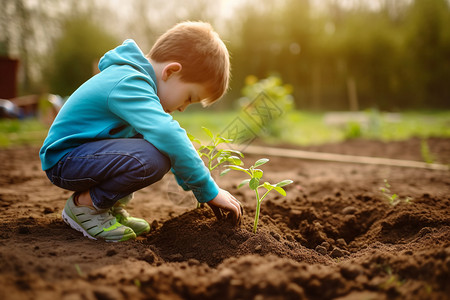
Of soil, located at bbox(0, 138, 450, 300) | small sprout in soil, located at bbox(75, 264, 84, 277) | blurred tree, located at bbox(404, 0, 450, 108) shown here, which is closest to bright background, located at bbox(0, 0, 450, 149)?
blurred tree, located at bbox(404, 0, 450, 108)

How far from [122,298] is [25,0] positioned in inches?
631

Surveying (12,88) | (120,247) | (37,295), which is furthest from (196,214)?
(12,88)

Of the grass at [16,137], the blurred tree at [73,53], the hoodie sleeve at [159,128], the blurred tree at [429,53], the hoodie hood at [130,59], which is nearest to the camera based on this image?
the hoodie sleeve at [159,128]

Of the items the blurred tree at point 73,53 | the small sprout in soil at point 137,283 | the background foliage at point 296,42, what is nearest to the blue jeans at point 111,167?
the small sprout in soil at point 137,283

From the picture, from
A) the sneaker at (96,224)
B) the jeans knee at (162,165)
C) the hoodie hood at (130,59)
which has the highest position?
the hoodie hood at (130,59)

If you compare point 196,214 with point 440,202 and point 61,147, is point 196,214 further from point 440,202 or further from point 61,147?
point 440,202

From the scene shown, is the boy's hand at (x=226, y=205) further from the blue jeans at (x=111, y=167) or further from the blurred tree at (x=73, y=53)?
the blurred tree at (x=73, y=53)

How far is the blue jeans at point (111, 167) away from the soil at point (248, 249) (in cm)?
26

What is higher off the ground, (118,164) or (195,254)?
(118,164)

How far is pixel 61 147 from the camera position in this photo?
172cm

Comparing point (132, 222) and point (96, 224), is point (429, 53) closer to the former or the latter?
point (132, 222)

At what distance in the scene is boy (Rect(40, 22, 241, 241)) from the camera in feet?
5.18

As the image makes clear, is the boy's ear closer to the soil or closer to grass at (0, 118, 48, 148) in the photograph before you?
the soil

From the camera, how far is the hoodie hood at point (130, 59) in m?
1.75
